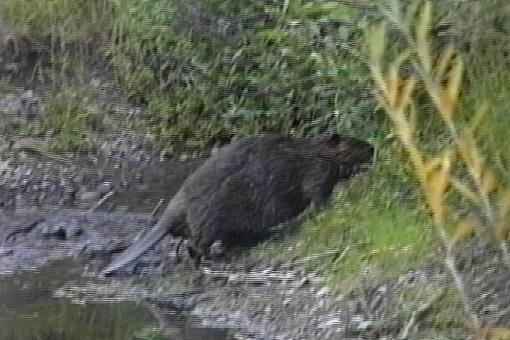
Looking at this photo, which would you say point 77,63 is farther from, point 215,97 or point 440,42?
point 440,42

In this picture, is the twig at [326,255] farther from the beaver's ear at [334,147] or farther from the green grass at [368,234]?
the beaver's ear at [334,147]

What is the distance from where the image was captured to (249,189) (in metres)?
0.87

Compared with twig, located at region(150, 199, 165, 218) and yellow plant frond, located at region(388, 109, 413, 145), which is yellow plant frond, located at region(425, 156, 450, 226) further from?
twig, located at region(150, 199, 165, 218)

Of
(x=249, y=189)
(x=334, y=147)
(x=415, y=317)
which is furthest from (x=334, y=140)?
(x=415, y=317)

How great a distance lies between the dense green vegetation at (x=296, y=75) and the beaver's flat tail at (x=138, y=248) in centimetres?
11

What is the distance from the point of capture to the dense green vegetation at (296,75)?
2.52ft

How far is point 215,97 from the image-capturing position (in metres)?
0.89

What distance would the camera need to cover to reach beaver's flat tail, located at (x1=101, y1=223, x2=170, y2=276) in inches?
34.7

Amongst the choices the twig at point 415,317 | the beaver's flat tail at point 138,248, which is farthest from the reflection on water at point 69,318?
the twig at point 415,317

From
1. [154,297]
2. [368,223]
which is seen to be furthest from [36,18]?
[368,223]

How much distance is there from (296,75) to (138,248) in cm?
27

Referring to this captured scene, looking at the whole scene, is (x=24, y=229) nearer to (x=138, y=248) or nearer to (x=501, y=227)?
(x=138, y=248)

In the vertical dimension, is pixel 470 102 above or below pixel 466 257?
above

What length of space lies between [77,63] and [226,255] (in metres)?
0.31
